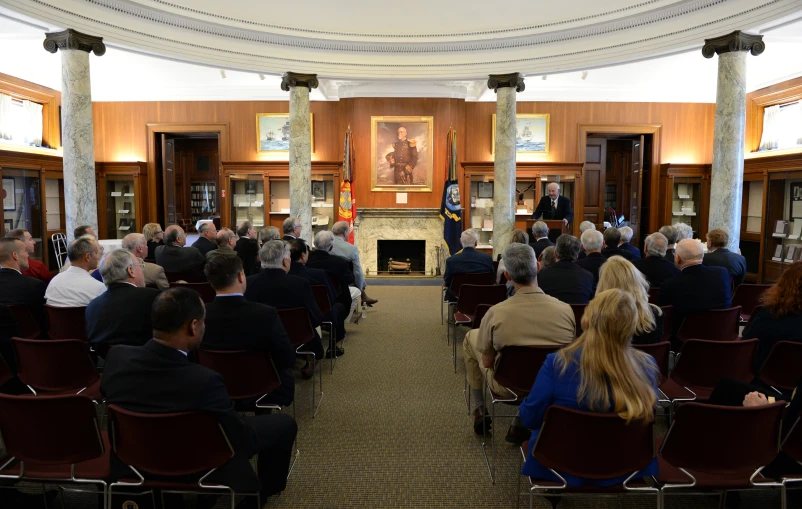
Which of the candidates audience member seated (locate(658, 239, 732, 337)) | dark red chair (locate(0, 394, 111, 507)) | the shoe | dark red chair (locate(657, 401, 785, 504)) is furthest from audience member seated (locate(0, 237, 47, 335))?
audience member seated (locate(658, 239, 732, 337))

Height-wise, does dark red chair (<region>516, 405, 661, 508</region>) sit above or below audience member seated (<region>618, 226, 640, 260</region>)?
below

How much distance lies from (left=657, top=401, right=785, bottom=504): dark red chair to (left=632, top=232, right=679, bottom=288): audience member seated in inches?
137

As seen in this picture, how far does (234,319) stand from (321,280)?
7.79 ft

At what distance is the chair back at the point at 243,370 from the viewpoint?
3.43 metres

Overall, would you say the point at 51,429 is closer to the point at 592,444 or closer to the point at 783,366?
the point at 592,444

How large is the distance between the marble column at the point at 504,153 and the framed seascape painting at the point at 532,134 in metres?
2.73

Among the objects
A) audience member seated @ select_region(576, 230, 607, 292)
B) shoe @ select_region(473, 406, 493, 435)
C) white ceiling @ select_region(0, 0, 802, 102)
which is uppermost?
white ceiling @ select_region(0, 0, 802, 102)

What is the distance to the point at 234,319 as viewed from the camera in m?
3.53

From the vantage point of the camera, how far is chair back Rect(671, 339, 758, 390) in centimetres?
363

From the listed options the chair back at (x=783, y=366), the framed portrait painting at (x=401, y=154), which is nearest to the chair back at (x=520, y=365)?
the chair back at (x=783, y=366)

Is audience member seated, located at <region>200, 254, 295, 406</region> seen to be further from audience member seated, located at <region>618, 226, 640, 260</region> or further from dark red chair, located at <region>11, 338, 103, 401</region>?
audience member seated, located at <region>618, 226, 640, 260</region>

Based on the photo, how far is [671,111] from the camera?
565 inches

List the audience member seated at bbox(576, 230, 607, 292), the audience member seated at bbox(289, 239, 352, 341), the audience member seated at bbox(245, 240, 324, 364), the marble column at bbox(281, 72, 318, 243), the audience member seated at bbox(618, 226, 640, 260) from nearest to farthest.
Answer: the audience member seated at bbox(245, 240, 324, 364), the audience member seated at bbox(289, 239, 352, 341), the audience member seated at bbox(576, 230, 607, 292), the audience member seated at bbox(618, 226, 640, 260), the marble column at bbox(281, 72, 318, 243)

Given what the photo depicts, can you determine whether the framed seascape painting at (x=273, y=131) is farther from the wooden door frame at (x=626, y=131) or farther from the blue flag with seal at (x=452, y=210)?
the wooden door frame at (x=626, y=131)
